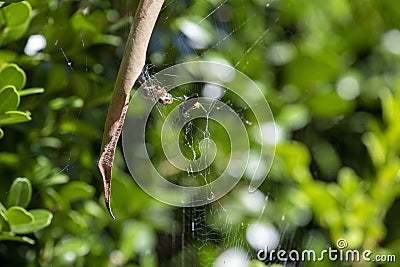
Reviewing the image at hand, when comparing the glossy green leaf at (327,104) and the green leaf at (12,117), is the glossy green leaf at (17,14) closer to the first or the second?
the green leaf at (12,117)

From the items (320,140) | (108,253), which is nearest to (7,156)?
(108,253)

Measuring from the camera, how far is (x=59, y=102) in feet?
2.05

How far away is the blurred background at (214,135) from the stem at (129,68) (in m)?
0.12

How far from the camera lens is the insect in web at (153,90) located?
47 centimetres

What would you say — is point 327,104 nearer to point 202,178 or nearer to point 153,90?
point 202,178

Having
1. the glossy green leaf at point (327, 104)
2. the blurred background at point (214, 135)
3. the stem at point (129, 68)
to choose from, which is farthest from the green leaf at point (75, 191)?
the glossy green leaf at point (327, 104)

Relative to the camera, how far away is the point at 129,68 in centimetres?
37

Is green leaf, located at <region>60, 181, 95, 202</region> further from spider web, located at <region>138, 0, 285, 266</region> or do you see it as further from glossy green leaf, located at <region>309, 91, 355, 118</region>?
glossy green leaf, located at <region>309, 91, 355, 118</region>

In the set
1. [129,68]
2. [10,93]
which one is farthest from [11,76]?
[129,68]

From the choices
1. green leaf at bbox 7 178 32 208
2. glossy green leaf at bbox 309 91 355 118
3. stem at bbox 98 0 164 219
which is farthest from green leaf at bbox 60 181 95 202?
glossy green leaf at bbox 309 91 355 118

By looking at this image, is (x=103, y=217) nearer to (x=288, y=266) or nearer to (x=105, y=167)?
(x=288, y=266)

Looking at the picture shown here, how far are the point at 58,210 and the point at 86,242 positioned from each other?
2.8 inches

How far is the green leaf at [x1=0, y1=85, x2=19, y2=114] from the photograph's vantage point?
48cm

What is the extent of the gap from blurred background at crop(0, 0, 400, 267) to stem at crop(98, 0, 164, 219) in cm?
12
